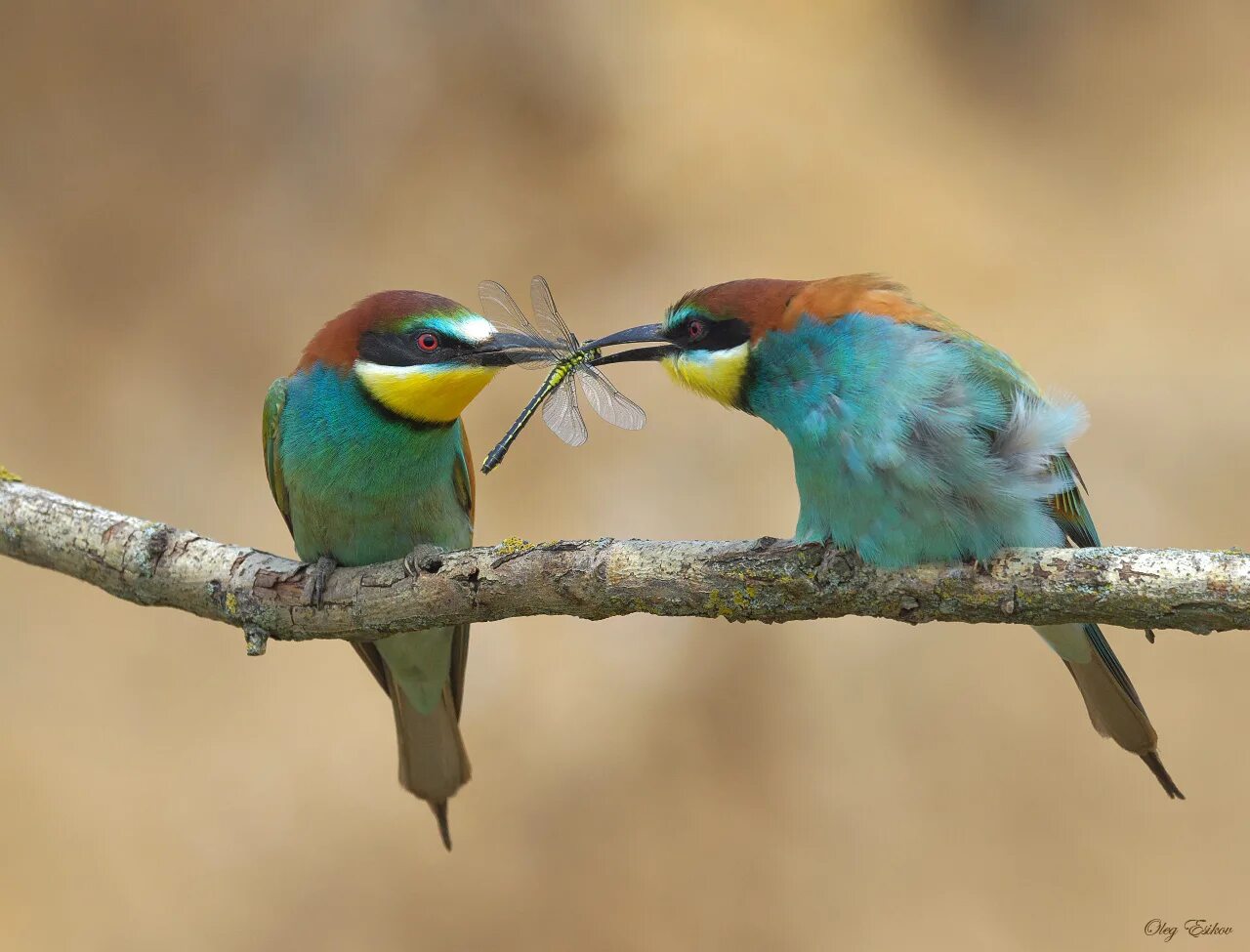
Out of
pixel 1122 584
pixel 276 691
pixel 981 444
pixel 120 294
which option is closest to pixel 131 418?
pixel 120 294

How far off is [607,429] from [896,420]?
1.83 m

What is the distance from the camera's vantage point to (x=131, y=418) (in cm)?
374

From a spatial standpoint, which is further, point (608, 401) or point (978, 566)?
point (608, 401)

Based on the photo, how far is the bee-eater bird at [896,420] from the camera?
1.60 m

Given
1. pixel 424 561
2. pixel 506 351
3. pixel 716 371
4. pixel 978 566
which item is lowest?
pixel 978 566

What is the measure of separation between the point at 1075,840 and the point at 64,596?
2934 mm

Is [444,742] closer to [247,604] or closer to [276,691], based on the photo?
[247,604]

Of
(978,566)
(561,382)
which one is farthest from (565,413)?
(978,566)

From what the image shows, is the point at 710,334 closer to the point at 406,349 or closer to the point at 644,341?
the point at 644,341

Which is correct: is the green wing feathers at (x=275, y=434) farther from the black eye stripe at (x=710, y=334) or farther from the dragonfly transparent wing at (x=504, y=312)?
the black eye stripe at (x=710, y=334)

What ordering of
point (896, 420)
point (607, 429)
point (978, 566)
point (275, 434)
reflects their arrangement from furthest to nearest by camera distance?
point (607, 429), point (275, 434), point (896, 420), point (978, 566)

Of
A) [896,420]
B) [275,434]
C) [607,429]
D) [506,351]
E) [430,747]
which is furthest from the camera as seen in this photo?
[607,429]

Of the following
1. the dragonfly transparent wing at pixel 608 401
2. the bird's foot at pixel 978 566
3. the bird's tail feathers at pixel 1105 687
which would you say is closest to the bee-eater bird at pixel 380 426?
the dragonfly transparent wing at pixel 608 401

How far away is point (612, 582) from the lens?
158 cm
